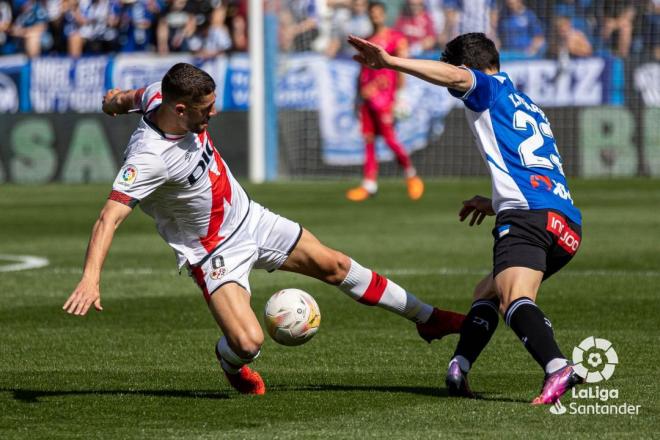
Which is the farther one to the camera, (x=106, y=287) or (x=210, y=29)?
(x=210, y=29)

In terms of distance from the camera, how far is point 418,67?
5555mm

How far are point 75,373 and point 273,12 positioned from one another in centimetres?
1848

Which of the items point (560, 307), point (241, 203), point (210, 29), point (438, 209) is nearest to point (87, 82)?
point (210, 29)

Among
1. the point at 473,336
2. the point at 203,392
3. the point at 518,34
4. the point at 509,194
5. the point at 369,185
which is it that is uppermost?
the point at 518,34

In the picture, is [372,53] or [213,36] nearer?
[372,53]

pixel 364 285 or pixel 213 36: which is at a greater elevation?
pixel 213 36

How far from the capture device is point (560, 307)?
364 inches

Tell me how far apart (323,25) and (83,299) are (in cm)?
1950

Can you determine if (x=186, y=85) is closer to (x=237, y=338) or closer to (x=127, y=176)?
(x=127, y=176)

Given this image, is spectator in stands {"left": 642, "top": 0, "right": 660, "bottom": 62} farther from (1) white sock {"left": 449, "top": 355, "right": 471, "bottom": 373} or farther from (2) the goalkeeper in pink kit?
(1) white sock {"left": 449, "top": 355, "right": 471, "bottom": 373}

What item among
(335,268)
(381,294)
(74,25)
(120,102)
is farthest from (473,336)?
(74,25)

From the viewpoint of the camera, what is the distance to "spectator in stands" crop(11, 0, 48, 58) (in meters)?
26.1

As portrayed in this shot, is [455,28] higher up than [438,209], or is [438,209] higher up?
[455,28]

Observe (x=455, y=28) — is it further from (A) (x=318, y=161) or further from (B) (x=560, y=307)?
(B) (x=560, y=307)
